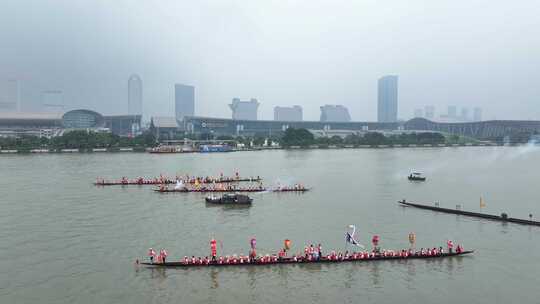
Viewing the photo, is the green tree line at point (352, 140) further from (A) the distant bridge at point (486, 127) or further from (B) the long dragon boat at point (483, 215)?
(B) the long dragon boat at point (483, 215)

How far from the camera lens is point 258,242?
71.5 ft

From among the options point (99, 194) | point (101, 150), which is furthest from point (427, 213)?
point (101, 150)

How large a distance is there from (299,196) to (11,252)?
67.2ft

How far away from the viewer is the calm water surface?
631 inches

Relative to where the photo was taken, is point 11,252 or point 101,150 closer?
point 11,252

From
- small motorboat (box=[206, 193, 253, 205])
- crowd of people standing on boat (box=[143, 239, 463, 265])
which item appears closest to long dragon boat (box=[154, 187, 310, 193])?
small motorboat (box=[206, 193, 253, 205])

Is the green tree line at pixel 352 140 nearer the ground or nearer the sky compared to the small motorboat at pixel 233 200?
nearer the sky

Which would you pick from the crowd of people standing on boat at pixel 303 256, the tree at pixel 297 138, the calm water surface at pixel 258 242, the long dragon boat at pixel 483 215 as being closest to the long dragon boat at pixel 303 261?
the crowd of people standing on boat at pixel 303 256

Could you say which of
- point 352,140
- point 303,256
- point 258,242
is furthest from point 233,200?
point 352,140

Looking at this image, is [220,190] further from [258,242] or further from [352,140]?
[352,140]

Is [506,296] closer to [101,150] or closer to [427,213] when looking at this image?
[427,213]

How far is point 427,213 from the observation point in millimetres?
28672

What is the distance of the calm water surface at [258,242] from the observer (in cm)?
1603

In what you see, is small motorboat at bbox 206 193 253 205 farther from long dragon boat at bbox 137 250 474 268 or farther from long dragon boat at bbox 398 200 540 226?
long dragon boat at bbox 137 250 474 268
